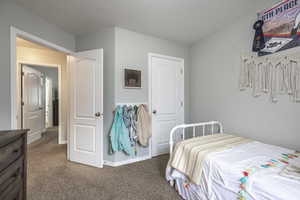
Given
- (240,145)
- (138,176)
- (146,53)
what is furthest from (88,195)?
(146,53)

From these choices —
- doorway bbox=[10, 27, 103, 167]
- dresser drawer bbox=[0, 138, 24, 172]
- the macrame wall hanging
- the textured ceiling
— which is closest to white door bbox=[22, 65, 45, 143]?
doorway bbox=[10, 27, 103, 167]

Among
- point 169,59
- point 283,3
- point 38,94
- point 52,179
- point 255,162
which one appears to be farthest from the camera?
point 38,94

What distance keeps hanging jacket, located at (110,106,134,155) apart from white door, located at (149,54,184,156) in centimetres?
69

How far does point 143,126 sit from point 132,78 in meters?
0.89

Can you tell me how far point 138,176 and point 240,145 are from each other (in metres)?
1.51

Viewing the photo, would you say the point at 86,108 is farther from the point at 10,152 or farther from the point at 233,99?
the point at 233,99

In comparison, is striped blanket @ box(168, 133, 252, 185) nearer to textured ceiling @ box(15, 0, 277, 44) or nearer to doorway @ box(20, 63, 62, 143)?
textured ceiling @ box(15, 0, 277, 44)

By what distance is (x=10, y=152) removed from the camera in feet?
3.57

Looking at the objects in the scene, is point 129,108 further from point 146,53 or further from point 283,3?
point 283,3

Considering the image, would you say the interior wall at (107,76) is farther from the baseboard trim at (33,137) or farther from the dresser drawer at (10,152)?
the baseboard trim at (33,137)

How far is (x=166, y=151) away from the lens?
321 cm

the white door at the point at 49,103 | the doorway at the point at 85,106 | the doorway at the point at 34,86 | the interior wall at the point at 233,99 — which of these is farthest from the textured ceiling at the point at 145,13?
the white door at the point at 49,103

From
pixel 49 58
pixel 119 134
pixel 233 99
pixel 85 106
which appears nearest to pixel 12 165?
pixel 119 134

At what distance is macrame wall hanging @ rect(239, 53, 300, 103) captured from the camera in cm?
193
